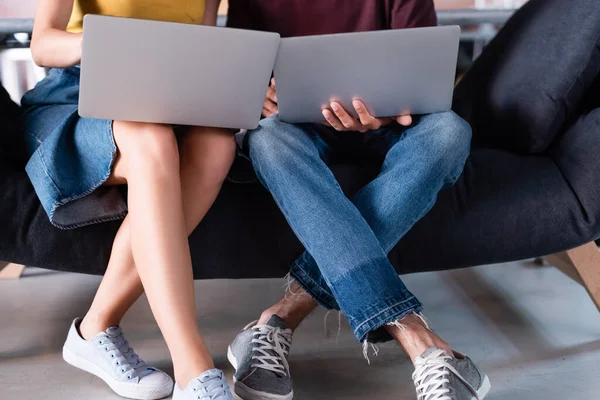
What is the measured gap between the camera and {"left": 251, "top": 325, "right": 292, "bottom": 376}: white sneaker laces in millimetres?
1130

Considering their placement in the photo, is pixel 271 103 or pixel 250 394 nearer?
pixel 250 394

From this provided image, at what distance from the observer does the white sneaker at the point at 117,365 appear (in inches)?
44.6

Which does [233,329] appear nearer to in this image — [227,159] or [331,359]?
[331,359]

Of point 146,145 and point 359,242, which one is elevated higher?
point 146,145

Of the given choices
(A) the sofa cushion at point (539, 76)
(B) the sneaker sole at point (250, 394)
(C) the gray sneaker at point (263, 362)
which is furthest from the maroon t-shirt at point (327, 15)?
(B) the sneaker sole at point (250, 394)

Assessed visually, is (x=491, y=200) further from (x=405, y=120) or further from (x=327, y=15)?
(x=327, y=15)

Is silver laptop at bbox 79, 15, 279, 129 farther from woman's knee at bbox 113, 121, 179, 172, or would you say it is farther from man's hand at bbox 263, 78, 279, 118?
man's hand at bbox 263, 78, 279, 118

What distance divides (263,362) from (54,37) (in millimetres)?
619

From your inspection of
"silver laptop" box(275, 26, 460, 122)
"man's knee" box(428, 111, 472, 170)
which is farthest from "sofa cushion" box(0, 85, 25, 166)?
"man's knee" box(428, 111, 472, 170)

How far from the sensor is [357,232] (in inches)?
41.4

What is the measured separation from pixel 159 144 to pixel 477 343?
73 centimetres

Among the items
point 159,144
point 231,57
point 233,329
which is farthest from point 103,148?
point 233,329

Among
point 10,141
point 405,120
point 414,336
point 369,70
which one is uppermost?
point 369,70

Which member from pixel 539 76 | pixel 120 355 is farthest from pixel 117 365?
pixel 539 76
